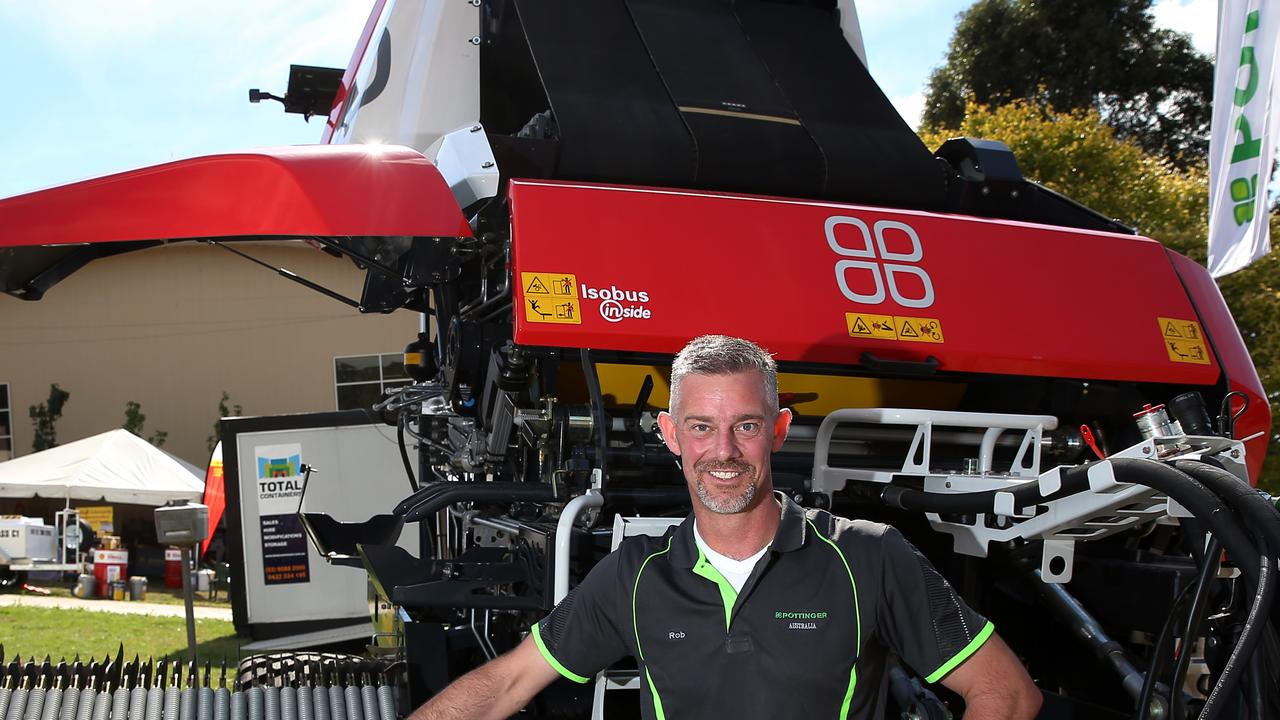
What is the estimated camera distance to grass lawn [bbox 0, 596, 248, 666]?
403 inches

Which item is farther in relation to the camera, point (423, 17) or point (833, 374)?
point (423, 17)

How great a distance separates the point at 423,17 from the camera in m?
4.77

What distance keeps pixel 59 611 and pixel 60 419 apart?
1293 cm

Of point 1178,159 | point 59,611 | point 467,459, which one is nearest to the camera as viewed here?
point 467,459

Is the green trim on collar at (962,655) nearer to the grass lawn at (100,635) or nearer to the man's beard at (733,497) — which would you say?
the man's beard at (733,497)

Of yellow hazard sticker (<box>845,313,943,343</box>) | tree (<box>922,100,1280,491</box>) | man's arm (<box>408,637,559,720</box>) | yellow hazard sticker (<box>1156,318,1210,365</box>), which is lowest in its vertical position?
man's arm (<box>408,637,559,720</box>)

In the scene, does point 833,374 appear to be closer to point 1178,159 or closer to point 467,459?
point 467,459

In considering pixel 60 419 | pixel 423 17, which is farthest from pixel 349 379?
pixel 423 17

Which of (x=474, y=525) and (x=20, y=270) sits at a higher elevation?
(x=20, y=270)

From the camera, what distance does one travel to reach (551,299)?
11.1ft

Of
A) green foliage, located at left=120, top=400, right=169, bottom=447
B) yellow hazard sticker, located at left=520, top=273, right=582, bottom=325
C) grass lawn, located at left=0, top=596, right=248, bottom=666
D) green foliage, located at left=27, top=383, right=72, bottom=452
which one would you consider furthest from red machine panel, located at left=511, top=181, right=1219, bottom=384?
green foliage, located at left=27, top=383, right=72, bottom=452

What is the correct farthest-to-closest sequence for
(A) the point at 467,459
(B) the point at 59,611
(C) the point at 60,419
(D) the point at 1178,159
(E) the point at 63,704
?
(C) the point at 60,419 → (D) the point at 1178,159 → (B) the point at 59,611 → (A) the point at 467,459 → (E) the point at 63,704

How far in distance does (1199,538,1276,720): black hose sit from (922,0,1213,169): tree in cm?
2032

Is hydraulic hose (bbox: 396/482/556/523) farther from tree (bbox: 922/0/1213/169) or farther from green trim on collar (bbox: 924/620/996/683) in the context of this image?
tree (bbox: 922/0/1213/169)
